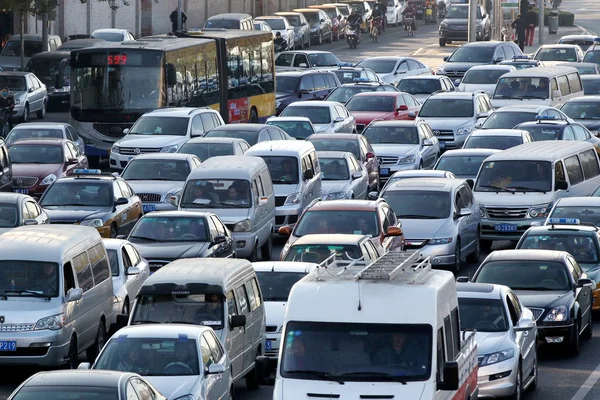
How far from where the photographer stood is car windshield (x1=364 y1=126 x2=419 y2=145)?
36031 millimetres

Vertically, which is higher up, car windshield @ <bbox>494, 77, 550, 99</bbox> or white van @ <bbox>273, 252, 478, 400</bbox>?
white van @ <bbox>273, 252, 478, 400</bbox>

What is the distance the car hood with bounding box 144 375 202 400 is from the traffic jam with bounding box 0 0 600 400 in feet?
0.10

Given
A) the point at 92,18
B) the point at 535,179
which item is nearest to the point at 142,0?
the point at 92,18

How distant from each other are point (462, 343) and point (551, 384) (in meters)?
4.86

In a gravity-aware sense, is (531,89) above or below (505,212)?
above

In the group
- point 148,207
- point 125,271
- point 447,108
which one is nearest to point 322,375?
point 125,271

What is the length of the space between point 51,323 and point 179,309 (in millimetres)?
1821

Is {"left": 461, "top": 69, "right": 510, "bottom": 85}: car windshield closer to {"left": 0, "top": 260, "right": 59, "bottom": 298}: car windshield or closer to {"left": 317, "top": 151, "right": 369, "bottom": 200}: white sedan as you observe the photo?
{"left": 317, "top": 151, "right": 369, "bottom": 200}: white sedan

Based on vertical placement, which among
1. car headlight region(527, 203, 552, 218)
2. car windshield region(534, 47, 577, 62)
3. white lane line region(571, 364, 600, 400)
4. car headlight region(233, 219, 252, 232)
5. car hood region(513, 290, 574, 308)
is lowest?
white lane line region(571, 364, 600, 400)

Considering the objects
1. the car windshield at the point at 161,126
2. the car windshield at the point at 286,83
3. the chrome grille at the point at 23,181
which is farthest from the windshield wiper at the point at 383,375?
the car windshield at the point at 286,83

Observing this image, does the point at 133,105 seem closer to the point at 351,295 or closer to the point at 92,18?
the point at 351,295

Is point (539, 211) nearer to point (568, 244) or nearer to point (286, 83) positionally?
point (568, 244)

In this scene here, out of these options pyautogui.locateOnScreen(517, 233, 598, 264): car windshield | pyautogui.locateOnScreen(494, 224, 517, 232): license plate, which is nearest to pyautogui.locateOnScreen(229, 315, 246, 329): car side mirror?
pyautogui.locateOnScreen(517, 233, 598, 264): car windshield

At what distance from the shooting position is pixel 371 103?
42.2 meters
